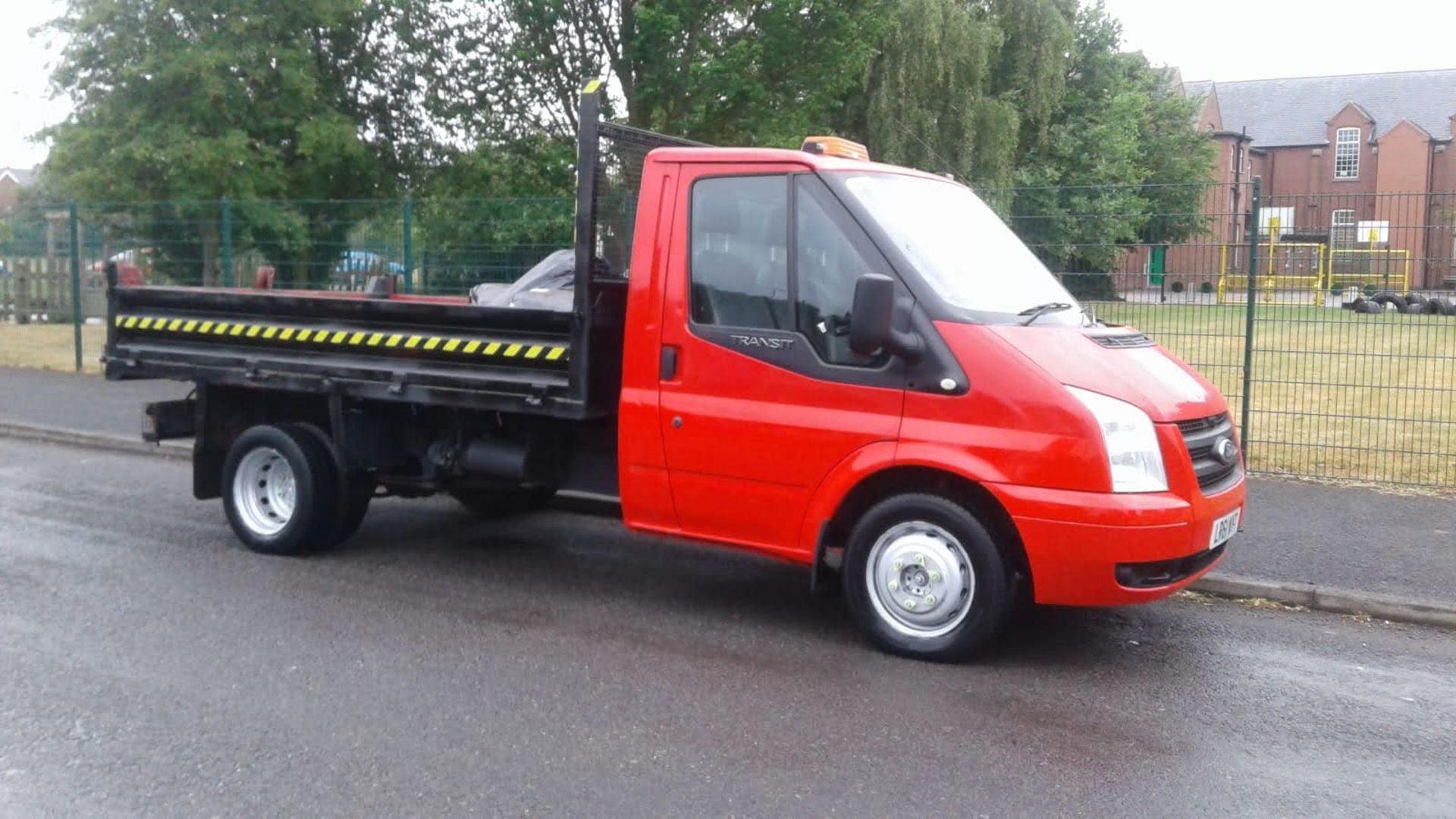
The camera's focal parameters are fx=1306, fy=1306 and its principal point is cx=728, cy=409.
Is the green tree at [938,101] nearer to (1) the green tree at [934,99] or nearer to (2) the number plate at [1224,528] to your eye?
(1) the green tree at [934,99]

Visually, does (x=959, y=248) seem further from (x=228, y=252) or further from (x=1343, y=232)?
(x=228, y=252)

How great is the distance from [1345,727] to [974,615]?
58.9 inches

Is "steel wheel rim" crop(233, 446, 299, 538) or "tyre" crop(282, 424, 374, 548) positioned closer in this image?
"tyre" crop(282, 424, 374, 548)

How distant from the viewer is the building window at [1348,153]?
214ft

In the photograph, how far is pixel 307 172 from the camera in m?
21.7

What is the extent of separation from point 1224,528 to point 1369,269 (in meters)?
5.37

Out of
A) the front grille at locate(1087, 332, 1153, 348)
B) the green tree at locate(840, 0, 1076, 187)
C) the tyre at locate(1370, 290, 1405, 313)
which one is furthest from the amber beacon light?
the green tree at locate(840, 0, 1076, 187)

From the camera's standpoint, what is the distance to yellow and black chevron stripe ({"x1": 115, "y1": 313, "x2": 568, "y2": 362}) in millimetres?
6727

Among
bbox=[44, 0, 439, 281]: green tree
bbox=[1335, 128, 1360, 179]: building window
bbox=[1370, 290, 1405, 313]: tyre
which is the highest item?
bbox=[1335, 128, 1360, 179]: building window

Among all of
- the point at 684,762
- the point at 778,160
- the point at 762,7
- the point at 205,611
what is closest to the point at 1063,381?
the point at 778,160

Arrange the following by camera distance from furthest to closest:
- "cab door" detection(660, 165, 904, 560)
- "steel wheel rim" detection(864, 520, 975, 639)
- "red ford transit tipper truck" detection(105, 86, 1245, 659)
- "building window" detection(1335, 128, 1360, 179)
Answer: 1. "building window" detection(1335, 128, 1360, 179)
2. "cab door" detection(660, 165, 904, 560)
3. "steel wheel rim" detection(864, 520, 975, 639)
4. "red ford transit tipper truck" detection(105, 86, 1245, 659)

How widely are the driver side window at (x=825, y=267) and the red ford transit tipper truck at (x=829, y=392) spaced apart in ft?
0.04

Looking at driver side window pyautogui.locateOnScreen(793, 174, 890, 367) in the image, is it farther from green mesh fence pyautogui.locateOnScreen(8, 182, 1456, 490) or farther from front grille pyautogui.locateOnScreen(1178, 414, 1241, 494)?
green mesh fence pyautogui.locateOnScreen(8, 182, 1456, 490)

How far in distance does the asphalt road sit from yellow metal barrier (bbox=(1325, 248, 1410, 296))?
423 cm
